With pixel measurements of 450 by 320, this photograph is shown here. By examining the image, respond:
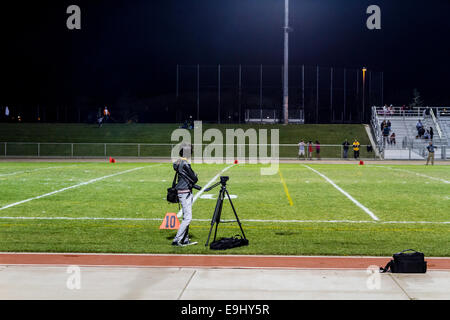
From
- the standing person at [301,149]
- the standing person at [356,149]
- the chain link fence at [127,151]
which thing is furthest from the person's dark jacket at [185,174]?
the standing person at [356,149]

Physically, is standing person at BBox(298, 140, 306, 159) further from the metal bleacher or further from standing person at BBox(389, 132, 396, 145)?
standing person at BBox(389, 132, 396, 145)

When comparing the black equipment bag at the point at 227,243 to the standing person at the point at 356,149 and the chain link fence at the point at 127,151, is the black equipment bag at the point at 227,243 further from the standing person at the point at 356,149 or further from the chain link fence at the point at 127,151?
the standing person at the point at 356,149

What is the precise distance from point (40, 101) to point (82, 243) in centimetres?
6478

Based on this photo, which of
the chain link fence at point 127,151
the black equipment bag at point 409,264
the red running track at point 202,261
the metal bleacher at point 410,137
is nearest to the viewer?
the black equipment bag at point 409,264

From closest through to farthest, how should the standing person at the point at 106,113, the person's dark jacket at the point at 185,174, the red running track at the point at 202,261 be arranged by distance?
the red running track at the point at 202,261 < the person's dark jacket at the point at 185,174 < the standing person at the point at 106,113

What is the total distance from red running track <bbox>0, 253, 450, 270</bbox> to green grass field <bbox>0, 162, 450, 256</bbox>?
1.26ft

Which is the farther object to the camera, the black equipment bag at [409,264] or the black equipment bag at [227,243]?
the black equipment bag at [227,243]

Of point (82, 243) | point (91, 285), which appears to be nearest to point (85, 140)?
point (82, 243)

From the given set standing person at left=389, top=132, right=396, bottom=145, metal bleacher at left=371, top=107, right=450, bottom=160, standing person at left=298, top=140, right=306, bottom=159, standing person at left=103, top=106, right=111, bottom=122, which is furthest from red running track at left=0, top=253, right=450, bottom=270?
standing person at left=103, top=106, right=111, bottom=122

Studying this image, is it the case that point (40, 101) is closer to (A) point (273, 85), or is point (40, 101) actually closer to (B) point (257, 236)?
(A) point (273, 85)

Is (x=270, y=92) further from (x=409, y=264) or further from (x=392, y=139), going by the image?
(x=409, y=264)

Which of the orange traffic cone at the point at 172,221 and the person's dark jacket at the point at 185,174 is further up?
the person's dark jacket at the point at 185,174

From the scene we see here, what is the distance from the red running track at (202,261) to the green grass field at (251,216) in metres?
0.39

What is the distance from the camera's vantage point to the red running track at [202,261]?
304 inches
